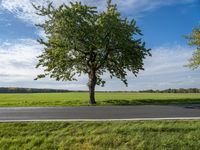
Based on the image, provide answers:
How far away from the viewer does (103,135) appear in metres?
12.4

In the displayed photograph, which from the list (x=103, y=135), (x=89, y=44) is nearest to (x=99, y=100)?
(x=89, y=44)

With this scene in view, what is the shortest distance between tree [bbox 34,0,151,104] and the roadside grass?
51.7ft

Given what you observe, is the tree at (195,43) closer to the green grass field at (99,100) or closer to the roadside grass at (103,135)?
the green grass field at (99,100)

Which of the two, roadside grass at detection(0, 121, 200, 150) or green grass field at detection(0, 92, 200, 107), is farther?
green grass field at detection(0, 92, 200, 107)

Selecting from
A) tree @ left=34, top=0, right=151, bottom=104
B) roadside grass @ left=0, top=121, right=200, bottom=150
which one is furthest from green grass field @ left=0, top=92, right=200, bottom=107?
roadside grass @ left=0, top=121, right=200, bottom=150

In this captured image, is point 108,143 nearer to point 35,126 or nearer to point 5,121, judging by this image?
point 35,126

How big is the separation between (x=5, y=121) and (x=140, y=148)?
6.71 meters

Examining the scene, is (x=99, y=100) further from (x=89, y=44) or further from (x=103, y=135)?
(x=103, y=135)

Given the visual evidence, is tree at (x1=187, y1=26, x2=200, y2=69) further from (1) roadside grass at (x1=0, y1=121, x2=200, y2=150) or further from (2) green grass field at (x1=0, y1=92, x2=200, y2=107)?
(1) roadside grass at (x1=0, y1=121, x2=200, y2=150)

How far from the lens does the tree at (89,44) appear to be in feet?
95.9

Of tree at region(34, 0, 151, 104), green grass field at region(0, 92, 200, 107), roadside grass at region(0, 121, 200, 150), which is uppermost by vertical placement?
tree at region(34, 0, 151, 104)

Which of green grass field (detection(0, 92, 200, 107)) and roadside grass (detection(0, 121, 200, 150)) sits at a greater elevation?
green grass field (detection(0, 92, 200, 107))

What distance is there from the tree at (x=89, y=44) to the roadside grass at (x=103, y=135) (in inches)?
620

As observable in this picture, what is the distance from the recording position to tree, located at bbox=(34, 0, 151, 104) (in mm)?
29219
